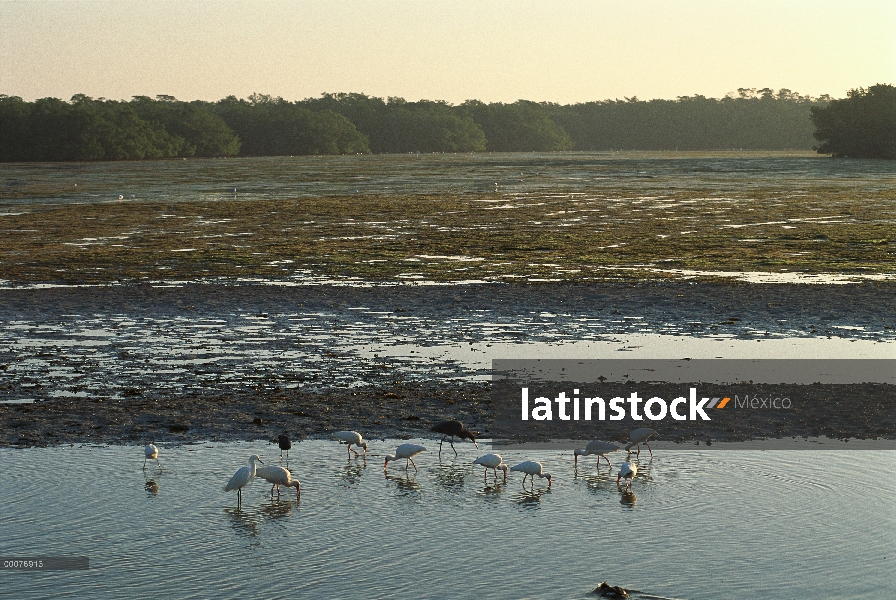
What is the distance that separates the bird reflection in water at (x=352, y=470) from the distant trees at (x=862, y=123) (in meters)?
130

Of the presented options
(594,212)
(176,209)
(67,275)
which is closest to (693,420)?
(67,275)

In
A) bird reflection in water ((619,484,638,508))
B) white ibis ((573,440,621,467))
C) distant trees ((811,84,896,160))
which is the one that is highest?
distant trees ((811,84,896,160))

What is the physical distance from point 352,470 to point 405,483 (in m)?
0.67

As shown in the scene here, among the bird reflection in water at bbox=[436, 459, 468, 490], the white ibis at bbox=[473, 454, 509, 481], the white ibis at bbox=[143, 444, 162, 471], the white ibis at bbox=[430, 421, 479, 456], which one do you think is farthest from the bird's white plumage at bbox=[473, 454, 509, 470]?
the white ibis at bbox=[143, 444, 162, 471]

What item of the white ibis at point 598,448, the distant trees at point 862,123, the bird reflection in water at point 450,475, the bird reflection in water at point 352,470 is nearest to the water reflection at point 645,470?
the white ibis at point 598,448

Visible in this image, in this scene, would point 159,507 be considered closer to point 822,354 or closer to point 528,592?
point 528,592

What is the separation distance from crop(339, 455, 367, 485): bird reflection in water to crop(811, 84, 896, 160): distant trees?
130 meters

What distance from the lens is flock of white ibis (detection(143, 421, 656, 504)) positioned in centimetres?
1068

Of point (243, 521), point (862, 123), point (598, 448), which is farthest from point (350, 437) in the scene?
point (862, 123)

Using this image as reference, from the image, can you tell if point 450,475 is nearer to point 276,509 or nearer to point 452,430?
point 452,430

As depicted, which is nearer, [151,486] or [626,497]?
[626,497]

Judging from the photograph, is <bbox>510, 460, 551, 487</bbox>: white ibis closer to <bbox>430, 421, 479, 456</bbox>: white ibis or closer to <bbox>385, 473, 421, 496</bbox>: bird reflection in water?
<bbox>385, 473, 421, 496</bbox>: bird reflection in water

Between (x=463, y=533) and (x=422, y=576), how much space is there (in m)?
1.16

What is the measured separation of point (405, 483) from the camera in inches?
452
